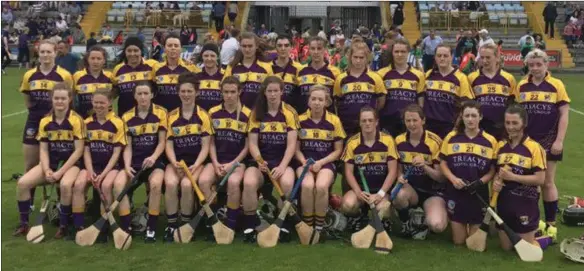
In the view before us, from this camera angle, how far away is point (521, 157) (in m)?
5.32

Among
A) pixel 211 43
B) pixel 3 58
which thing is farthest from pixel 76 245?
pixel 3 58

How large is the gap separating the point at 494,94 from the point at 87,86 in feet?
11.8

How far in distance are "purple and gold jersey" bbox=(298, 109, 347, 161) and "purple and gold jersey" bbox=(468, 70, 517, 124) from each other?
122 cm

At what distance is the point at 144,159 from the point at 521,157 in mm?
3062

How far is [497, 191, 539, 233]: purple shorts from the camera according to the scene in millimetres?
5332

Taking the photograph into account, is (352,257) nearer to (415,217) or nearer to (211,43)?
(415,217)

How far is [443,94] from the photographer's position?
6027mm

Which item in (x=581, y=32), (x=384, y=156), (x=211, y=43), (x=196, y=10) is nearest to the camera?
(x=384, y=156)

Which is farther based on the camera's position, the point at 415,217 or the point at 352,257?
the point at 415,217

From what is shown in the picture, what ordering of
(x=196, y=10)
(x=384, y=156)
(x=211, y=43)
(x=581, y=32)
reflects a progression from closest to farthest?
(x=384, y=156), (x=211, y=43), (x=581, y=32), (x=196, y=10)

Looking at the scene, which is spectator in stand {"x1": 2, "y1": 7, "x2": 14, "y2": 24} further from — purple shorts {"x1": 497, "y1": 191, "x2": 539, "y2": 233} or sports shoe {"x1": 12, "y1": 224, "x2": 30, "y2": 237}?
purple shorts {"x1": 497, "y1": 191, "x2": 539, "y2": 233}

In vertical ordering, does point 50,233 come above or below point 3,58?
below

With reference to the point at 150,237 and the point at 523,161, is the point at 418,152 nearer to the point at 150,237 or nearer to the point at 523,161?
the point at 523,161

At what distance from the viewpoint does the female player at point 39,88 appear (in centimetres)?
623
